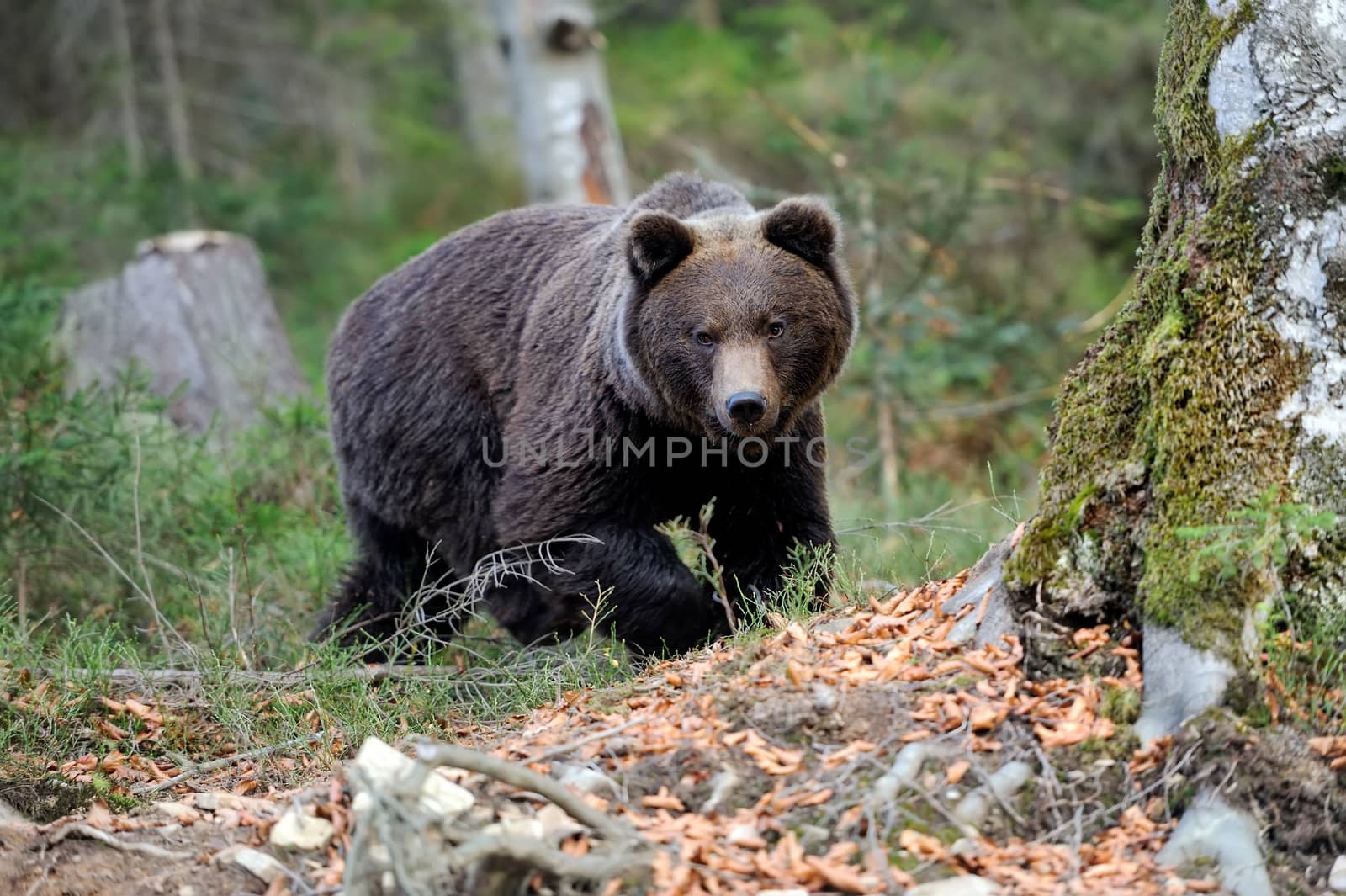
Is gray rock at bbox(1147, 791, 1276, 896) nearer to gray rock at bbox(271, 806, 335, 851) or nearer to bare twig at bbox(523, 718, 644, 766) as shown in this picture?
bare twig at bbox(523, 718, 644, 766)

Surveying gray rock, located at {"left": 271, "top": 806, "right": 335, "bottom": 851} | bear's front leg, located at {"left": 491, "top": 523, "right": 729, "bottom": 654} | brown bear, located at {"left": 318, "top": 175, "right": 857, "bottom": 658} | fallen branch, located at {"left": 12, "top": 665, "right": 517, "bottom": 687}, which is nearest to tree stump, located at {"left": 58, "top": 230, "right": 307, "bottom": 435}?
brown bear, located at {"left": 318, "top": 175, "right": 857, "bottom": 658}

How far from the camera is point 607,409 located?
18.4ft

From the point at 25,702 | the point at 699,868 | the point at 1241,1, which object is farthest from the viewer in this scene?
the point at 25,702

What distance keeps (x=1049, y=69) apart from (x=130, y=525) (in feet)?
39.8

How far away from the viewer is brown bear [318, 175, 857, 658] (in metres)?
5.44

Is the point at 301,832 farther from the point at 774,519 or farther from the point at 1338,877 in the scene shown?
the point at 774,519

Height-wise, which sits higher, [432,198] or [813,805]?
[432,198]

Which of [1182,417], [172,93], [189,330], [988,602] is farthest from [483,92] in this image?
[1182,417]

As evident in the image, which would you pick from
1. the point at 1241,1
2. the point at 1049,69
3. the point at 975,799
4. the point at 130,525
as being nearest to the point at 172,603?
the point at 130,525

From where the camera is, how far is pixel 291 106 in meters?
18.2

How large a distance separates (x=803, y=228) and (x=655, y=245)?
25.3 inches

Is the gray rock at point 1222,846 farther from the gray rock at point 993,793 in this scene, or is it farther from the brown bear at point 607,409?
the brown bear at point 607,409

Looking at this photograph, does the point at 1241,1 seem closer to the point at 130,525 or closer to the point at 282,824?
the point at 282,824

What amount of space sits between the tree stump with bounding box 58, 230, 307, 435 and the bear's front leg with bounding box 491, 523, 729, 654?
439 cm
